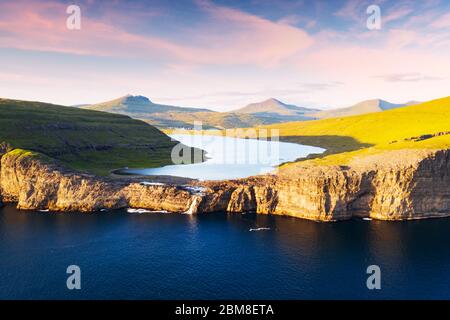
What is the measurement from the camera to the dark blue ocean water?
76.1 meters

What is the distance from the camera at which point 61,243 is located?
103 metres

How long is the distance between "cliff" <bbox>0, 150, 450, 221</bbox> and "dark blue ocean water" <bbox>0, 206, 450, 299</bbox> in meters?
7.10

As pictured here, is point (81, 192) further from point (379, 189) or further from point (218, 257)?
point (379, 189)

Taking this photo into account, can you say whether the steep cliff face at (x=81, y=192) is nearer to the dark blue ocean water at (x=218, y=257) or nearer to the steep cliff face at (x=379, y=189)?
the dark blue ocean water at (x=218, y=257)

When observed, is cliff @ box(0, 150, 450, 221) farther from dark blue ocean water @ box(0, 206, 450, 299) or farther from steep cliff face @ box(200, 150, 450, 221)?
dark blue ocean water @ box(0, 206, 450, 299)

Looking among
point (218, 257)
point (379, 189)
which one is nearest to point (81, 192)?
point (218, 257)

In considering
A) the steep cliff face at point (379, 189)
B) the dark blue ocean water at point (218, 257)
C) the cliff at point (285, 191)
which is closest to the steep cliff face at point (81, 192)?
the cliff at point (285, 191)

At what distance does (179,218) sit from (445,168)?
10525cm

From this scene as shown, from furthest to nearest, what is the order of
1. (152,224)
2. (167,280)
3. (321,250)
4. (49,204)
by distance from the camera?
(49,204)
(152,224)
(321,250)
(167,280)

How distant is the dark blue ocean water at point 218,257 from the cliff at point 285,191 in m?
7.10

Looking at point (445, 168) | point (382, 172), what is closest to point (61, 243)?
point (382, 172)

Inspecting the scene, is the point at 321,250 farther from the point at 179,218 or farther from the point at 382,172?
the point at 179,218

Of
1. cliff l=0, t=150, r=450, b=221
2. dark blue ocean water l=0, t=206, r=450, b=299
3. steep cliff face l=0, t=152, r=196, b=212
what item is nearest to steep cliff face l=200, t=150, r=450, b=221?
cliff l=0, t=150, r=450, b=221

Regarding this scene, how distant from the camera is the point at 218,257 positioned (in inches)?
3696
